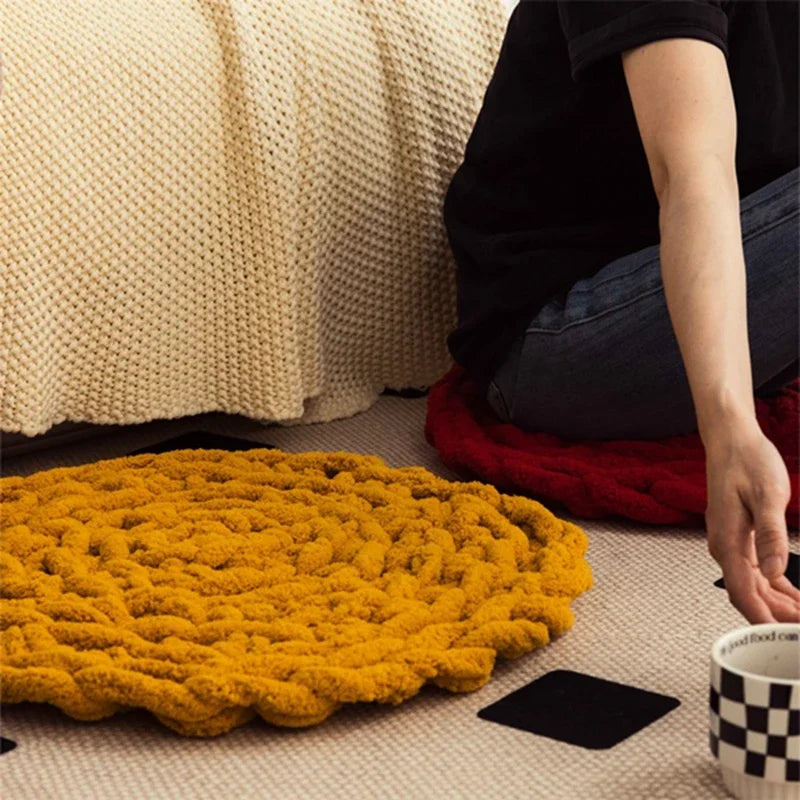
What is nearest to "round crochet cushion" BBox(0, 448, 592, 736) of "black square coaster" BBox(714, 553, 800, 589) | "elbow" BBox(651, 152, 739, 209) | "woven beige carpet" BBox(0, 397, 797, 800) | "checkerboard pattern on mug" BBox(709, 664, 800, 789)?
"woven beige carpet" BBox(0, 397, 797, 800)

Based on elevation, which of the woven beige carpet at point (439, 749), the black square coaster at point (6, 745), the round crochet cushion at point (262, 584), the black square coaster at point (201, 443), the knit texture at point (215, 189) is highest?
the knit texture at point (215, 189)

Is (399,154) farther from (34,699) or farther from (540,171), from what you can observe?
(34,699)

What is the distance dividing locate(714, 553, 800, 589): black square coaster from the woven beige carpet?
0.13ft

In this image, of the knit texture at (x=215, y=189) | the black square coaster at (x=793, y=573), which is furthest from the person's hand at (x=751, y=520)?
the knit texture at (x=215, y=189)

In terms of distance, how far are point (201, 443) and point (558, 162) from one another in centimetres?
56

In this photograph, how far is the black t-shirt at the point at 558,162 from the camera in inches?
54.7

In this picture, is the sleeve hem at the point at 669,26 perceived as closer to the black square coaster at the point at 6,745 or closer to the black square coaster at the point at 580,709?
the black square coaster at the point at 580,709

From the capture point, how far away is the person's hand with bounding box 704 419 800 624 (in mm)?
859

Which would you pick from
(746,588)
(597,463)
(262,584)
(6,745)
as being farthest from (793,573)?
(6,745)

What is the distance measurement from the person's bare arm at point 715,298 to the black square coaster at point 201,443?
0.71 meters

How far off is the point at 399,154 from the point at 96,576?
75cm

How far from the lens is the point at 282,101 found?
61.6 inches

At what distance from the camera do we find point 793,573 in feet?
4.04

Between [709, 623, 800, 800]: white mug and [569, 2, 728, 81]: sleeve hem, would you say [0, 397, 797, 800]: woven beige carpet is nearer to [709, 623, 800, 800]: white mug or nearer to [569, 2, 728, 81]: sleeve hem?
[709, 623, 800, 800]: white mug
